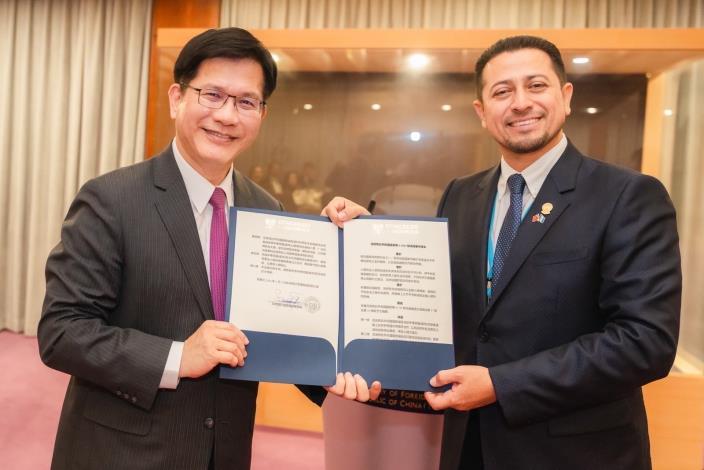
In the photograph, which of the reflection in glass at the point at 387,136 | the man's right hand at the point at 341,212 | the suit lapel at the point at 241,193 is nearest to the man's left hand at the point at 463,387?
the man's right hand at the point at 341,212

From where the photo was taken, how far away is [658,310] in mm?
1409

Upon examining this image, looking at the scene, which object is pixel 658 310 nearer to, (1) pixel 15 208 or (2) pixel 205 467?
(2) pixel 205 467

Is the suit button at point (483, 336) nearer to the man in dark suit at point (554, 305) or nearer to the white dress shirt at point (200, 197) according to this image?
the man in dark suit at point (554, 305)

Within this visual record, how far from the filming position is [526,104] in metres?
1.64

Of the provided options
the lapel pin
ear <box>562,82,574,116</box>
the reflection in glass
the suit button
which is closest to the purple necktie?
the suit button

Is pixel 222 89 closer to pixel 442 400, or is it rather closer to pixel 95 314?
pixel 95 314

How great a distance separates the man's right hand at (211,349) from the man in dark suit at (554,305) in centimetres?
42

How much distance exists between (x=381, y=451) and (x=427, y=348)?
0.80 m

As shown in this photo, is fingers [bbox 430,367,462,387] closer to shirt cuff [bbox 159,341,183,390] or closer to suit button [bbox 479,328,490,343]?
suit button [bbox 479,328,490,343]

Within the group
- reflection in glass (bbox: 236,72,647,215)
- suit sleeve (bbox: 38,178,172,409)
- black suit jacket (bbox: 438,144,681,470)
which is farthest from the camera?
reflection in glass (bbox: 236,72,647,215)

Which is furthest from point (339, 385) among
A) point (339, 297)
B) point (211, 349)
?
point (211, 349)

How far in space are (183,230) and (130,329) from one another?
0.27 meters

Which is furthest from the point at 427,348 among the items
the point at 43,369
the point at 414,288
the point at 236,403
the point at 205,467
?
the point at 43,369

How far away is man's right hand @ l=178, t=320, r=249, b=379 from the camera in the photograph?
1.30 m
